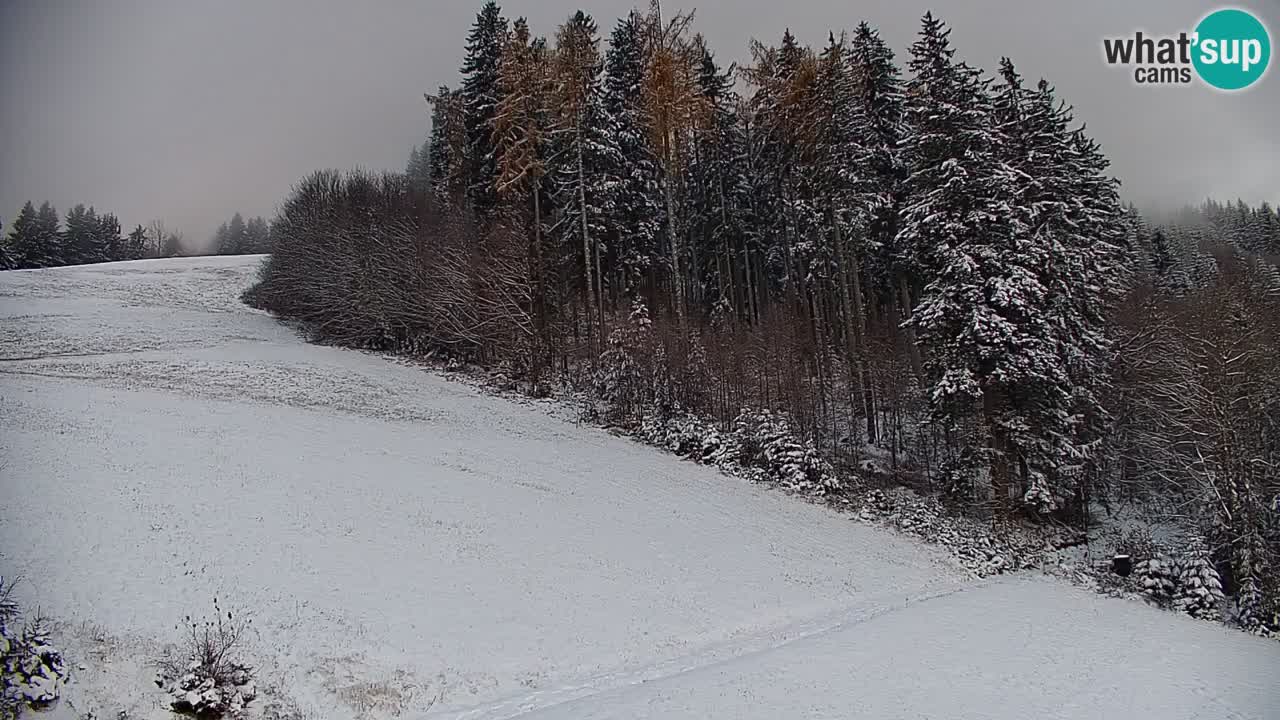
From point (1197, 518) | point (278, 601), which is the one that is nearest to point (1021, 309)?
point (1197, 518)

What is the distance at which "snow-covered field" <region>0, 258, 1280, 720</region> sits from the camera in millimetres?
9781

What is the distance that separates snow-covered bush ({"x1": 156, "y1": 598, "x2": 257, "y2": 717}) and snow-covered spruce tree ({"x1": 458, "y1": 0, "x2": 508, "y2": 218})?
81.5 ft

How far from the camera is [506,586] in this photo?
1316 centimetres

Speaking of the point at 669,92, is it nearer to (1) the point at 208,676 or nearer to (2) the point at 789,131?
(2) the point at 789,131

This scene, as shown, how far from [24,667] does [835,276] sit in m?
31.9

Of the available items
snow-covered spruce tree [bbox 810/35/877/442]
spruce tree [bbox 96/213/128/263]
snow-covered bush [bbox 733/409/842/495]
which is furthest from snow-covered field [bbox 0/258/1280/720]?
spruce tree [bbox 96/213/128/263]

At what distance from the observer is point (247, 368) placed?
27844mm

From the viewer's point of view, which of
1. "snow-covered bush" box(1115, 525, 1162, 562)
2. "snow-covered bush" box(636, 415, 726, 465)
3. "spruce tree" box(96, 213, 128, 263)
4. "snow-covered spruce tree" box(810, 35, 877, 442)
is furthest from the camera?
"spruce tree" box(96, 213, 128, 263)

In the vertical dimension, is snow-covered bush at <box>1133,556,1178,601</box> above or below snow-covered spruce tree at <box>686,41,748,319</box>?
below

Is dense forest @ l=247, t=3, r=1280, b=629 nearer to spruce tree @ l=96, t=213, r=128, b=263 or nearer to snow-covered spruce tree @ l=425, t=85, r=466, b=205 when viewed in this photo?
snow-covered spruce tree @ l=425, t=85, r=466, b=205

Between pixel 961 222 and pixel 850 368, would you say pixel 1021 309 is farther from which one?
pixel 850 368

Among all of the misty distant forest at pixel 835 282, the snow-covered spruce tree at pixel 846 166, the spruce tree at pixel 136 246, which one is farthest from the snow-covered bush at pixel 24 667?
the spruce tree at pixel 136 246

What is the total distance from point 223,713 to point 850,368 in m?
22.4

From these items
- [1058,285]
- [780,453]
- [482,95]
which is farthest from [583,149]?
[1058,285]
